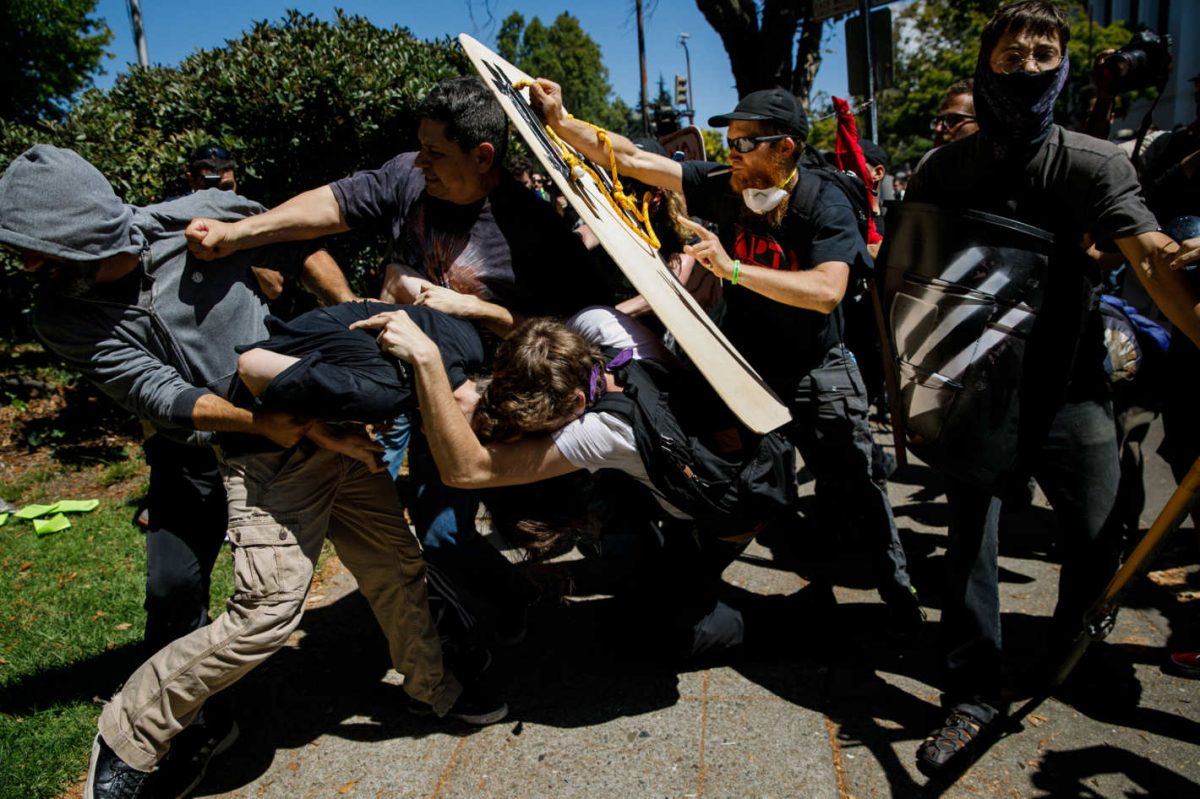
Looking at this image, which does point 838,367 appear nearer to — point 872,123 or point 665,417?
point 665,417

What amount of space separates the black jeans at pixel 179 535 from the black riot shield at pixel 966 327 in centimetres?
232

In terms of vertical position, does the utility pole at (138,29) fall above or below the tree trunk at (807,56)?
above

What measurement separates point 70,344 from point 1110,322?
3581mm

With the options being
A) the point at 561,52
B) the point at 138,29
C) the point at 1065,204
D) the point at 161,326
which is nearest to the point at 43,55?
the point at 138,29

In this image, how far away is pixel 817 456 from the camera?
316 cm

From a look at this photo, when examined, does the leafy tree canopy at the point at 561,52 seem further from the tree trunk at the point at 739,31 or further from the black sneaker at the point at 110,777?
the black sneaker at the point at 110,777

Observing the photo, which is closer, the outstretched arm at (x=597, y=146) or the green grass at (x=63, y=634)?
the green grass at (x=63, y=634)

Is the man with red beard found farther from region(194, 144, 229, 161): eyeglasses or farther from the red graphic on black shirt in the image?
region(194, 144, 229, 161): eyeglasses

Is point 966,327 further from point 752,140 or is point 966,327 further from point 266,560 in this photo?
point 266,560

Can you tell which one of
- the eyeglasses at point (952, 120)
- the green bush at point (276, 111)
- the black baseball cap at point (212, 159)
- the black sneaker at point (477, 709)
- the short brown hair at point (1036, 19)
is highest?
the green bush at point (276, 111)

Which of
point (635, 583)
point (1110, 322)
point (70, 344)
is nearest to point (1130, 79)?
point (1110, 322)

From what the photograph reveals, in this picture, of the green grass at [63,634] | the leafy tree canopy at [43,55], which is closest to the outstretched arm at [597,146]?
the green grass at [63,634]

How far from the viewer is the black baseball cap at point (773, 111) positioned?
2.69 m

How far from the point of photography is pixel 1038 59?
229cm
